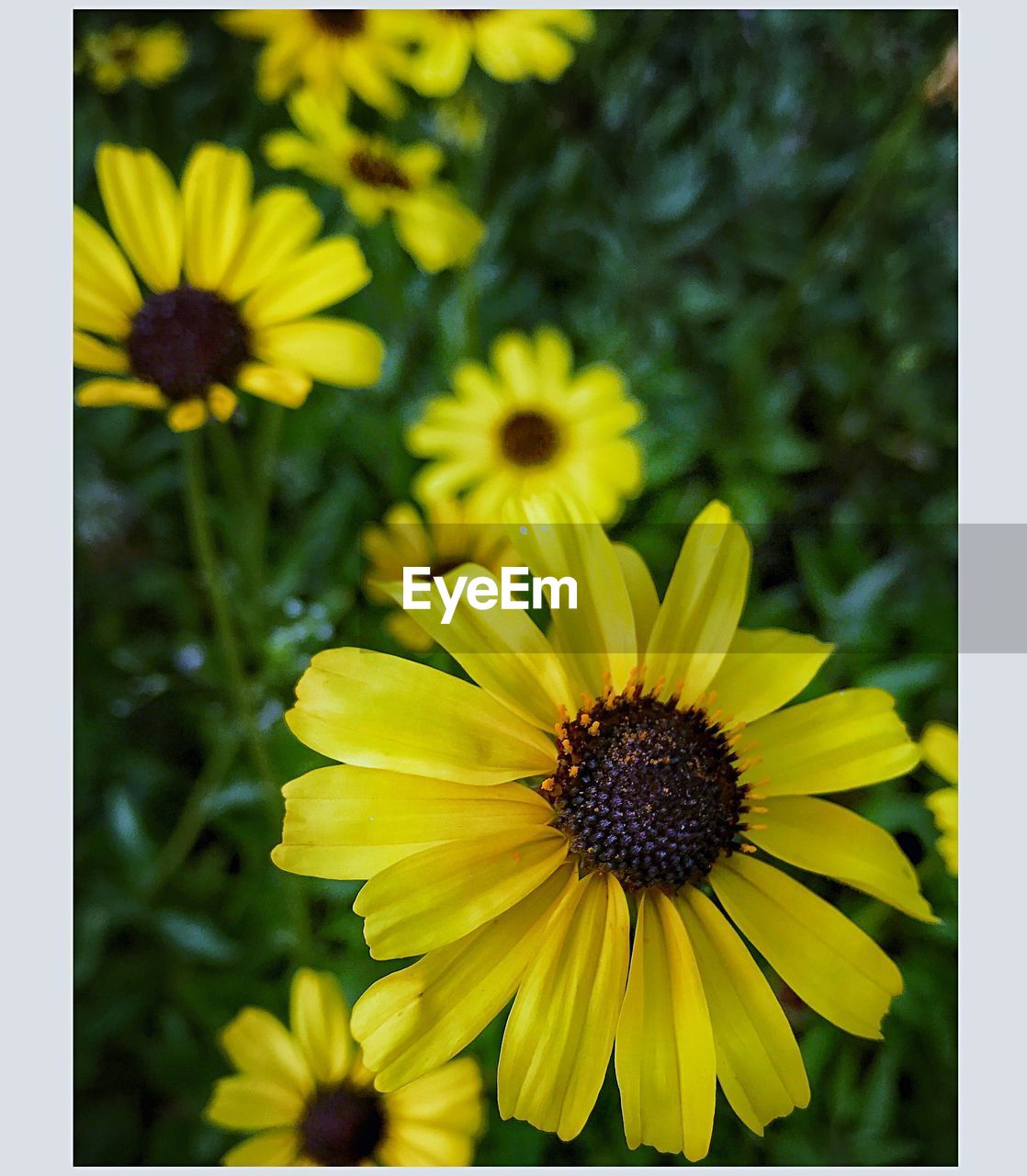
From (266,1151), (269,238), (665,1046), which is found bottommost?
(266,1151)

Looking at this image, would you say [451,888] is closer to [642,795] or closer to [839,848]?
[642,795]

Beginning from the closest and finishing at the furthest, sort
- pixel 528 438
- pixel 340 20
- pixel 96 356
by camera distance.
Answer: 1. pixel 96 356
2. pixel 340 20
3. pixel 528 438

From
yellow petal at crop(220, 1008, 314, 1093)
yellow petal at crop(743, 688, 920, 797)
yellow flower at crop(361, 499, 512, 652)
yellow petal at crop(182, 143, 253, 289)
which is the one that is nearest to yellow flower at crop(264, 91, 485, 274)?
yellow petal at crop(182, 143, 253, 289)

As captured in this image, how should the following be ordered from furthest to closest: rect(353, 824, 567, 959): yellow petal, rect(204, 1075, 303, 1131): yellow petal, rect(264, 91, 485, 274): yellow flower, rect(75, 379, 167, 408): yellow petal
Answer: rect(264, 91, 485, 274): yellow flower → rect(204, 1075, 303, 1131): yellow petal → rect(75, 379, 167, 408): yellow petal → rect(353, 824, 567, 959): yellow petal

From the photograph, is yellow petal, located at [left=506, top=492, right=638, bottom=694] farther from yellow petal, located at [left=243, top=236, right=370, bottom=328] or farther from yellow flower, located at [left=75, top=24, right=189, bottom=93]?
yellow flower, located at [left=75, top=24, right=189, bottom=93]

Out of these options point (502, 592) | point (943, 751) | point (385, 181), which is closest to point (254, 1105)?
point (502, 592)

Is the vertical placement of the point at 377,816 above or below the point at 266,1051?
above

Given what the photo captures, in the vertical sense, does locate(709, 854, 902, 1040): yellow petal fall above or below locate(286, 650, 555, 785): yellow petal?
below
